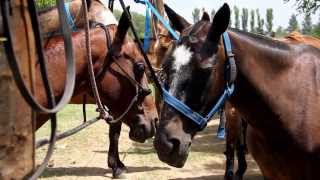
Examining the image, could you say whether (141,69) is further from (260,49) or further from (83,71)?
(260,49)

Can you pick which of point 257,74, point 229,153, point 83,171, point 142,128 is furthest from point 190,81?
point 83,171

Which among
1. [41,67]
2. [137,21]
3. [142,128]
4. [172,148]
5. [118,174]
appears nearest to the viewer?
[41,67]

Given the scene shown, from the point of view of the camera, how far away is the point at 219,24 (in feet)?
9.60

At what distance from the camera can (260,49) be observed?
3234 mm

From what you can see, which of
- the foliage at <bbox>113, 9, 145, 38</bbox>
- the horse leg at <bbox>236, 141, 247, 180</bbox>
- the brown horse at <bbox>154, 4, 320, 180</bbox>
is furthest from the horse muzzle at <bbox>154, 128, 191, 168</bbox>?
the horse leg at <bbox>236, 141, 247, 180</bbox>

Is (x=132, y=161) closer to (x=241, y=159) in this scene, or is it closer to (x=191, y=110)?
(x=241, y=159)

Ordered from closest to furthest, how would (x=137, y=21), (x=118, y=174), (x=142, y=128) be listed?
(x=142, y=128) → (x=118, y=174) → (x=137, y=21)

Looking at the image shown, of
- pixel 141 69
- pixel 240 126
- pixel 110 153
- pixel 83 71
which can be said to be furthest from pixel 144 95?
pixel 110 153

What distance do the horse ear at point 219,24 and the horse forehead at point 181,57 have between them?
0.16m

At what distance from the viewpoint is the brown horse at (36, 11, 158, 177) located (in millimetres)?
3512

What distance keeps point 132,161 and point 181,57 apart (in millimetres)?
5648

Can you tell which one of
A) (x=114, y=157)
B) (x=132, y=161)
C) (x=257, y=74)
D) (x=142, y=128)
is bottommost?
(x=132, y=161)

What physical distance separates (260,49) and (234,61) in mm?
319

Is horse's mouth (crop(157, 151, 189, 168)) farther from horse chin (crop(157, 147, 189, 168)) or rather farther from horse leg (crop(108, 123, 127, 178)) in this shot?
horse leg (crop(108, 123, 127, 178))
